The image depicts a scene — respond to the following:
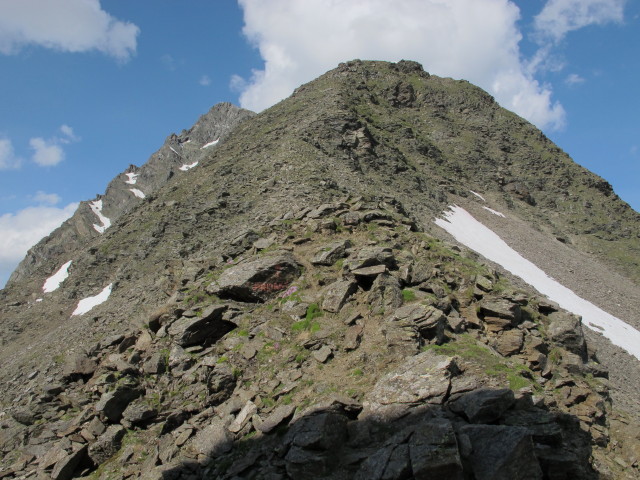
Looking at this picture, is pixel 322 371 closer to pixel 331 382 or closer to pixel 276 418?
pixel 331 382

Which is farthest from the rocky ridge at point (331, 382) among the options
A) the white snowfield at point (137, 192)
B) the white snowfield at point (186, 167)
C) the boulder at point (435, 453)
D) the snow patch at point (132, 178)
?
the snow patch at point (132, 178)

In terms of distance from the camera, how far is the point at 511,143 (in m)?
73.8

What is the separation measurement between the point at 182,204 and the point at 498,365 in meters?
35.4

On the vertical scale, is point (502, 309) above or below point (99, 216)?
below

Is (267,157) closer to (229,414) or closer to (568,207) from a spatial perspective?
(229,414)

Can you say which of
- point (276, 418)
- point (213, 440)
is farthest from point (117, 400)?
point (276, 418)

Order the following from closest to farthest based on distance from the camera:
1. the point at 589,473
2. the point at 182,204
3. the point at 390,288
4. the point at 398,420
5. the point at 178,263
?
the point at 589,473 < the point at 398,420 < the point at 390,288 < the point at 178,263 < the point at 182,204

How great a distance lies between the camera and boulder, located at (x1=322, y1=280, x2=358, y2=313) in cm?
1410

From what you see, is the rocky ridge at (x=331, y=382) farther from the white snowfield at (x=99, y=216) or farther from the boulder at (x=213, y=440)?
the white snowfield at (x=99, y=216)

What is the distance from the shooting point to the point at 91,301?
35406mm

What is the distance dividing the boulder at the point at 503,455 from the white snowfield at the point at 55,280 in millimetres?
44216

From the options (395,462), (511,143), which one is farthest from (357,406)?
(511,143)

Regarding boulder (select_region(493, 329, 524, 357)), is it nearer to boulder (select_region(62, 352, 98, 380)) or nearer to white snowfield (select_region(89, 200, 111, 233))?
boulder (select_region(62, 352, 98, 380))

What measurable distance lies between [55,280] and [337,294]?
139 ft
